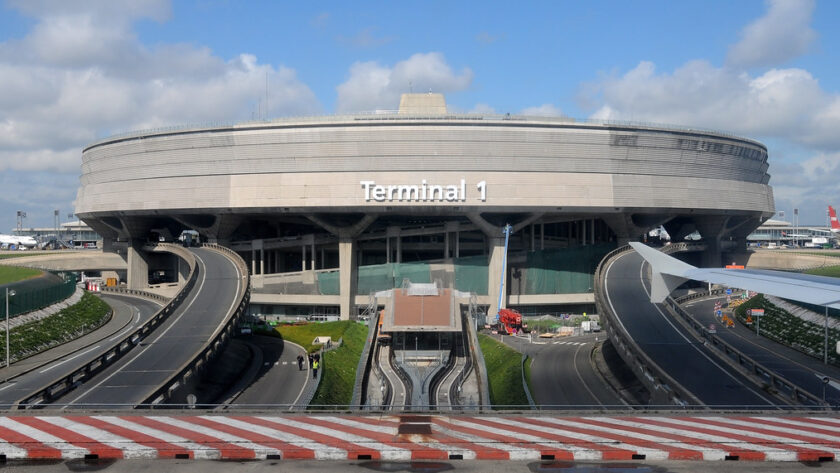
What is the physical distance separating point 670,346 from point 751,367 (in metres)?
6.64

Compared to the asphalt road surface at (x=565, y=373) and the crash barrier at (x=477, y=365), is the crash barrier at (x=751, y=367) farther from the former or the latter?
the crash barrier at (x=477, y=365)

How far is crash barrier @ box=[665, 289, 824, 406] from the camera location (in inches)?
1494

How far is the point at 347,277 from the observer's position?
91000 millimetres

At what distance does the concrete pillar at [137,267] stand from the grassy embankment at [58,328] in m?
26.3

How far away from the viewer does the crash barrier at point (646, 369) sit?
41.2 metres

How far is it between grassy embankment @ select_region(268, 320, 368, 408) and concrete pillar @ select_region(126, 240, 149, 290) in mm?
38637

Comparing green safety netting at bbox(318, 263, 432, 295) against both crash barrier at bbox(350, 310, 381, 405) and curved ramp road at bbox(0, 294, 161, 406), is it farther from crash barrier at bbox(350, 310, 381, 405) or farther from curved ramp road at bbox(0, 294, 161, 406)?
curved ramp road at bbox(0, 294, 161, 406)

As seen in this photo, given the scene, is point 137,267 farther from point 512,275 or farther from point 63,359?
point 512,275

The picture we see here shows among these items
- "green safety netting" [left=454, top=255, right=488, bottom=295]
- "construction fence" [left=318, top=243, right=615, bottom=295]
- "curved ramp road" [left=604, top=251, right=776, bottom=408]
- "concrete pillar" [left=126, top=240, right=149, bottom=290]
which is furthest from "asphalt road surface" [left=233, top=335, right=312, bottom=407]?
"concrete pillar" [left=126, top=240, right=149, bottom=290]

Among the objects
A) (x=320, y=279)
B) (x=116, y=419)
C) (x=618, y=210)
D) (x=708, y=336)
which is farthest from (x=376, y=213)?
(x=116, y=419)

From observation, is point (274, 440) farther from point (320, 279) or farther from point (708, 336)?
point (320, 279)

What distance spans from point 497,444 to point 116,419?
1385 cm

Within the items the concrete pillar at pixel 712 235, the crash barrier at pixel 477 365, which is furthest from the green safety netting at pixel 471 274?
the concrete pillar at pixel 712 235

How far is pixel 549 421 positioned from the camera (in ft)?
81.8
